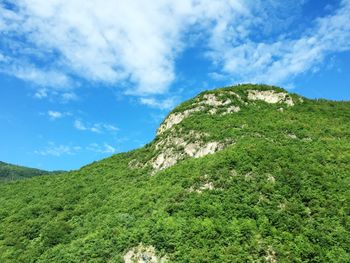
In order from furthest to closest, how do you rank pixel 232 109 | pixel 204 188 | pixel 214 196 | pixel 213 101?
pixel 213 101
pixel 232 109
pixel 204 188
pixel 214 196

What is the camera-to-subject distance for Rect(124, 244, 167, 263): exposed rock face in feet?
137

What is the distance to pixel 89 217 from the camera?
6009cm

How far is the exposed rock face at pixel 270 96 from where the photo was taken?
274 feet

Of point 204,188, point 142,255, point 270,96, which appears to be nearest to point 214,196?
point 204,188

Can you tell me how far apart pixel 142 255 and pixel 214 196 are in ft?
39.1

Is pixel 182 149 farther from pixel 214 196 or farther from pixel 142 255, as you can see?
pixel 142 255

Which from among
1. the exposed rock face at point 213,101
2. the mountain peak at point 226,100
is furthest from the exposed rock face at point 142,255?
the exposed rock face at point 213,101

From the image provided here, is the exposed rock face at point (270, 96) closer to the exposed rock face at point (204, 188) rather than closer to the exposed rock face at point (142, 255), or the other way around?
the exposed rock face at point (204, 188)

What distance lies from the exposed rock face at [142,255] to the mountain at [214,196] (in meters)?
0.13

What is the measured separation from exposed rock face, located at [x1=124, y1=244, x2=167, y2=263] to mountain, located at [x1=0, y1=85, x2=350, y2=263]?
0.44 ft

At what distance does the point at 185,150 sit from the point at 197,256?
28.9 metres

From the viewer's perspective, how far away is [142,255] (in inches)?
1677

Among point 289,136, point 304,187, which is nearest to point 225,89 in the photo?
point 289,136

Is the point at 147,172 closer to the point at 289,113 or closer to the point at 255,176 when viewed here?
the point at 255,176
